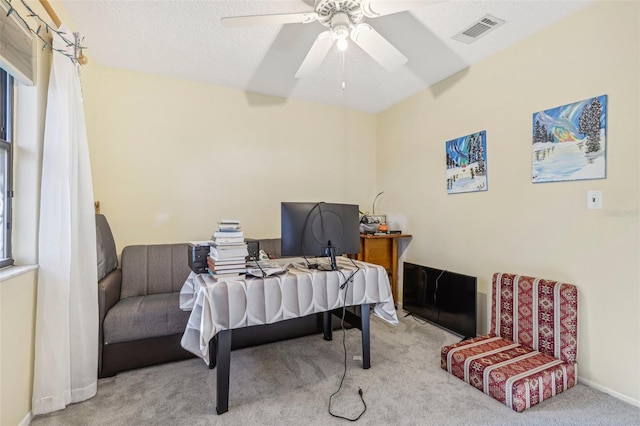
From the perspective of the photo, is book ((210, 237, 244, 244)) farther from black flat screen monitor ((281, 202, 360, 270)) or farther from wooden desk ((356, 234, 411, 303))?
wooden desk ((356, 234, 411, 303))

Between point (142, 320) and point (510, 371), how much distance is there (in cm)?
252

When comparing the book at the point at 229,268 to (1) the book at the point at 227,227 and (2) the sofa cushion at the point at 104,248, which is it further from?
(2) the sofa cushion at the point at 104,248

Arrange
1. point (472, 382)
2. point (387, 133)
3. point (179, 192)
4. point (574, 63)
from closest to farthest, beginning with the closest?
point (472, 382)
point (574, 63)
point (179, 192)
point (387, 133)

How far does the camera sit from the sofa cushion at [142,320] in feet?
6.92

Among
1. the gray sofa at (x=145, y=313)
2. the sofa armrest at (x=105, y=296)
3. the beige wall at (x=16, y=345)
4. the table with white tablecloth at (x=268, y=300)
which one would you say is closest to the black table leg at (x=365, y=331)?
the table with white tablecloth at (x=268, y=300)

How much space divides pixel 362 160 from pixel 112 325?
3322 millimetres

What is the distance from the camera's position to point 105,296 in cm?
215

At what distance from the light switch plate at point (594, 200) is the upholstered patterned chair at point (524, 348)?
57cm

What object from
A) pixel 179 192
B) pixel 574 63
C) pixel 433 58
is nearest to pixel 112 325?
pixel 179 192

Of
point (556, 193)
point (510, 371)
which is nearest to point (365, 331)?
point (510, 371)

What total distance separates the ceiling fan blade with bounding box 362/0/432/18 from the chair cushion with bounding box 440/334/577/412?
2.22 m

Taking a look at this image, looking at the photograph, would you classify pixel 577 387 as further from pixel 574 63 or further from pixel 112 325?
pixel 112 325

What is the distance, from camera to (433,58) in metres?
2.74

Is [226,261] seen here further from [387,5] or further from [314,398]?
[387,5]
